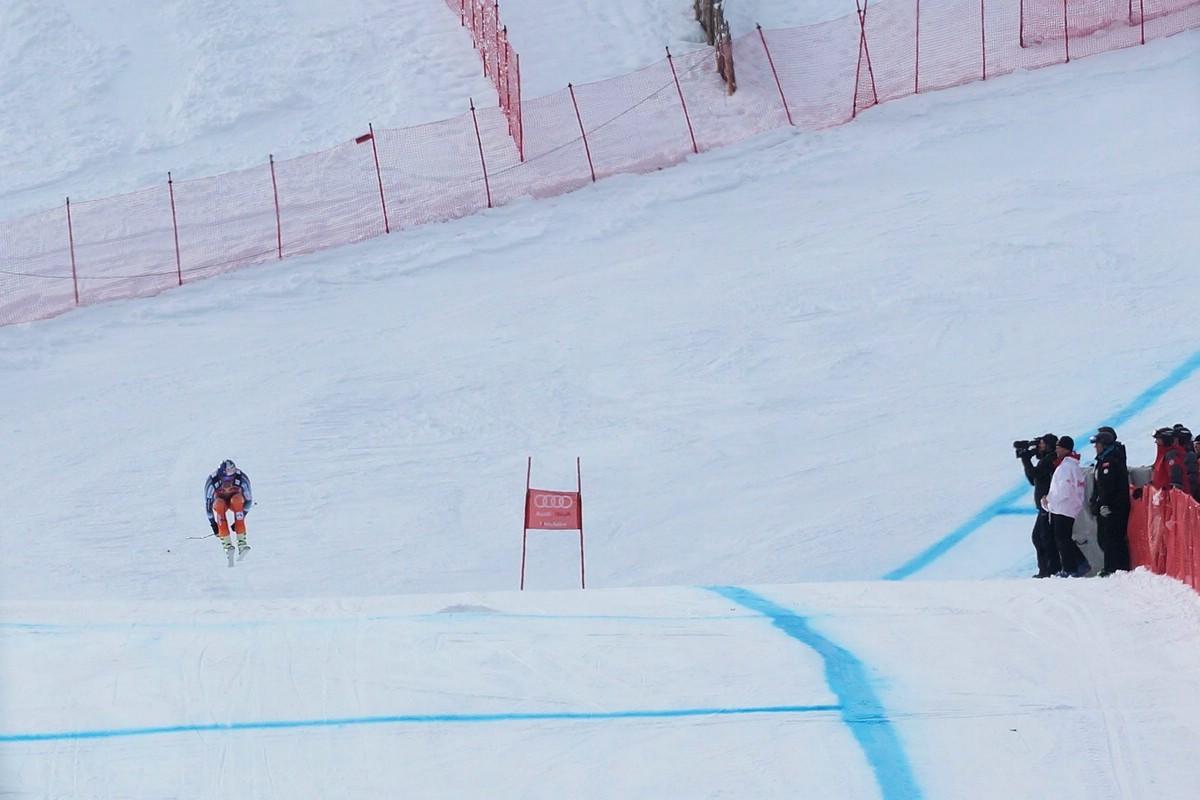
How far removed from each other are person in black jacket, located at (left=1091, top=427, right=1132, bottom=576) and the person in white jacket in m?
0.17

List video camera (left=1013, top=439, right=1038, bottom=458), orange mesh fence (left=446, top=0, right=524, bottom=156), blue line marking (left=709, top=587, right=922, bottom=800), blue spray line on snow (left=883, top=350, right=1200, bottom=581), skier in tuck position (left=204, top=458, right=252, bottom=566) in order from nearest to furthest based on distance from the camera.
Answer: blue line marking (left=709, top=587, right=922, bottom=800)
video camera (left=1013, top=439, right=1038, bottom=458)
blue spray line on snow (left=883, top=350, right=1200, bottom=581)
skier in tuck position (left=204, top=458, right=252, bottom=566)
orange mesh fence (left=446, top=0, right=524, bottom=156)

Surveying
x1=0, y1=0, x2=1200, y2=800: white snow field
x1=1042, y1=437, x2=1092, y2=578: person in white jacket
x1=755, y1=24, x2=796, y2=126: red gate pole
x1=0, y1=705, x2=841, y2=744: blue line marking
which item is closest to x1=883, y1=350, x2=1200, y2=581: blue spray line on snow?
x1=0, y1=0, x2=1200, y2=800: white snow field

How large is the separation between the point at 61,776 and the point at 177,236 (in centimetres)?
1408

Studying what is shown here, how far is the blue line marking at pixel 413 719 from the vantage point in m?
7.70

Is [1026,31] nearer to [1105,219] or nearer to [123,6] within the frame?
[1105,219]

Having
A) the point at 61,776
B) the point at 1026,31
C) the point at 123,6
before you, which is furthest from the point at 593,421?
the point at 123,6

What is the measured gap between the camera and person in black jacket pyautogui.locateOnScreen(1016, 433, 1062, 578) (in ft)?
35.3

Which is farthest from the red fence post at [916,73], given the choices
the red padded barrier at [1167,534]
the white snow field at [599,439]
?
the red padded barrier at [1167,534]

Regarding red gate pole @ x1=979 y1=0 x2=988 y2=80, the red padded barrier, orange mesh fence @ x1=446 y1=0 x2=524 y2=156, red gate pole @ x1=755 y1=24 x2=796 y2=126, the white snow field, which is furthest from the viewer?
red gate pole @ x1=979 y1=0 x2=988 y2=80

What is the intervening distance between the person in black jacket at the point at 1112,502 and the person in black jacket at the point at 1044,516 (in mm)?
569

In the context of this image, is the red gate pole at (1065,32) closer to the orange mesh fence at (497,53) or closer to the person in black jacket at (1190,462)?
the orange mesh fence at (497,53)

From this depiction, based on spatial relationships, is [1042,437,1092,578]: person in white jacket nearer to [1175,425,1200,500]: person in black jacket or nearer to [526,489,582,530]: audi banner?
[1175,425,1200,500]: person in black jacket

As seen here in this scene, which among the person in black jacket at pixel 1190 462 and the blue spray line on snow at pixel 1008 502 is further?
the blue spray line on snow at pixel 1008 502

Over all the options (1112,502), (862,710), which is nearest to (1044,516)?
(1112,502)
